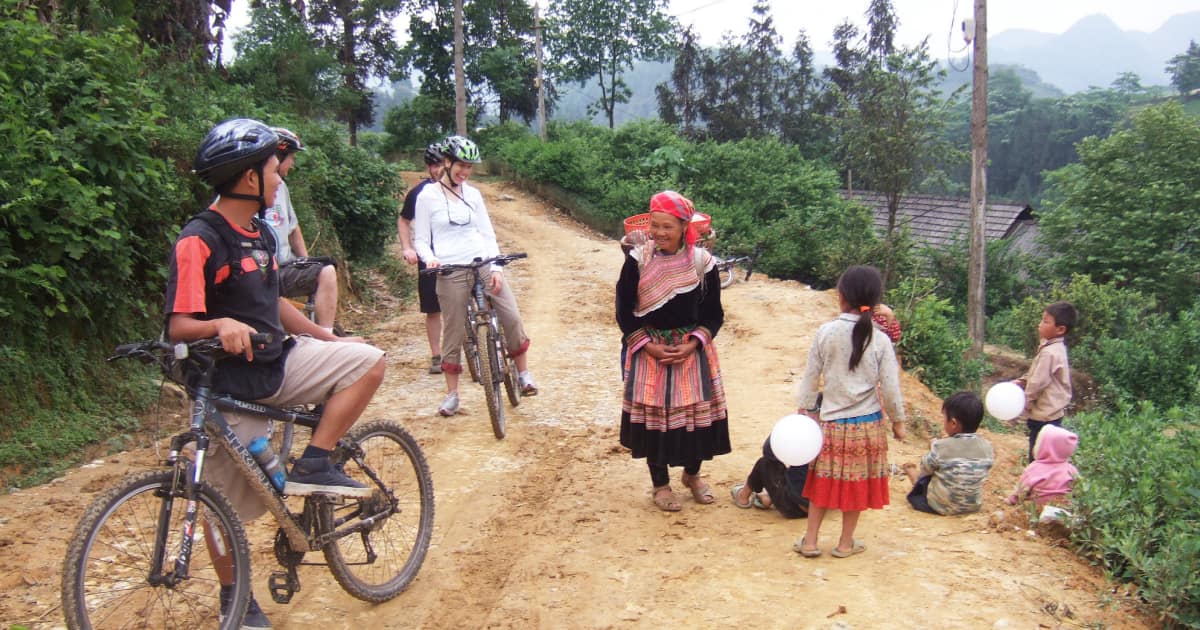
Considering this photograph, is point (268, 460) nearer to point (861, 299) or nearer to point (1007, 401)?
point (861, 299)

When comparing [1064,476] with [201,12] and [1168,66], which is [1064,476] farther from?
[1168,66]

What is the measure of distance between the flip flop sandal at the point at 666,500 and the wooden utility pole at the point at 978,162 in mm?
12466

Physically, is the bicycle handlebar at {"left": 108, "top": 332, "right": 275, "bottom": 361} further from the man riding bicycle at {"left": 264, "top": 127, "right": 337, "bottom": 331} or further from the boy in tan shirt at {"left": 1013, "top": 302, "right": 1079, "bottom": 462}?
the boy in tan shirt at {"left": 1013, "top": 302, "right": 1079, "bottom": 462}

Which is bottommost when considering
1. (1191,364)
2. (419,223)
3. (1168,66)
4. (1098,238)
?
(1191,364)

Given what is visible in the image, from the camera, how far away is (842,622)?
11.3 ft

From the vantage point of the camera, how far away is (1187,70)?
5766cm

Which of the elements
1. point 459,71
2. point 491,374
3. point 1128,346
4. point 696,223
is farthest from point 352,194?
point 1128,346

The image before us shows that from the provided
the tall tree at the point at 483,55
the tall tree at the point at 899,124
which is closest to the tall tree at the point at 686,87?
the tall tree at the point at 483,55

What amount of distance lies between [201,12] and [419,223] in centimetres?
716

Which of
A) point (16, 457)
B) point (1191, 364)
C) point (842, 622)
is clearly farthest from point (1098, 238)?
point (16, 457)

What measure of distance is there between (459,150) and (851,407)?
343 centimetres

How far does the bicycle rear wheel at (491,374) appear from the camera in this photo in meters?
5.80

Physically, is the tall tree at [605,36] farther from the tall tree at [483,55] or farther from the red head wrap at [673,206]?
the red head wrap at [673,206]

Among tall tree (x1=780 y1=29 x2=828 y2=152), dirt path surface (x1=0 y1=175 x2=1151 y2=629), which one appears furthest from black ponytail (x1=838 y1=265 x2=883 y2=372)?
tall tree (x1=780 y1=29 x2=828 y2=152)
